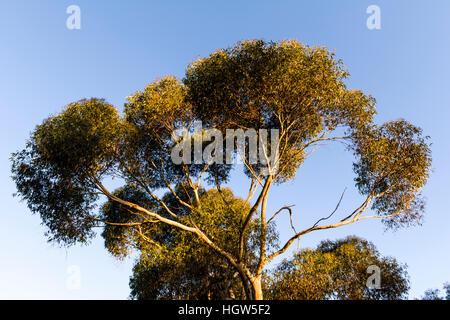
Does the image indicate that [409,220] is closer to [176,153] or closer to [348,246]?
[348,246]

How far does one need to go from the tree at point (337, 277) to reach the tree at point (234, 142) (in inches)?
107

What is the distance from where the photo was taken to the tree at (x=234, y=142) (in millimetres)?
20062

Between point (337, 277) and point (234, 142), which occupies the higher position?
point (234, 142)

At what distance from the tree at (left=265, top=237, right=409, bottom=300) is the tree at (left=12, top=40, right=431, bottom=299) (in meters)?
2.72

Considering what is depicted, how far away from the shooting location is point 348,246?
115 feet

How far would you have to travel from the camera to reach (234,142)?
25469 millimetres

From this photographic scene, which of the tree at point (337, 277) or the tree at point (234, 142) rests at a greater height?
the tree at point (234, 142)

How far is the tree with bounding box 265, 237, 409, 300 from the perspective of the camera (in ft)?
75.5

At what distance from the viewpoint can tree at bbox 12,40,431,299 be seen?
65.8 feet

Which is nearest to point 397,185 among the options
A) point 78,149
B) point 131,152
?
point 131,152

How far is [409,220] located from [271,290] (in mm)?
11160

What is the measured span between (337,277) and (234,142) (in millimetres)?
13620

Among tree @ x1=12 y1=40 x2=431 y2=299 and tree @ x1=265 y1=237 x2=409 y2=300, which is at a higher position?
tree @ x1=12 y1=40 x2=431 y2=299

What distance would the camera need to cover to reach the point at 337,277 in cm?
2641
